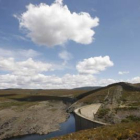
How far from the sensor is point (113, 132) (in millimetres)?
23422

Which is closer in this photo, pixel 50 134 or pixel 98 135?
pixel 98 135

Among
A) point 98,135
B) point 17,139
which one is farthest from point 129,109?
point 98,135

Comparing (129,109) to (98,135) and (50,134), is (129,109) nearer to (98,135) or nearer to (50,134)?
(50,134)

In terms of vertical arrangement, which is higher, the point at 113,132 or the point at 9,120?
the point at 113,132

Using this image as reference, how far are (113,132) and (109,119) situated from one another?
125 ft

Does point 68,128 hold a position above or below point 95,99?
below

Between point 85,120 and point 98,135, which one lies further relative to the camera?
point 85,120

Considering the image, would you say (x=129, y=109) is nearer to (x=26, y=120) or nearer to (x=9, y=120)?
(x=26, y=120)

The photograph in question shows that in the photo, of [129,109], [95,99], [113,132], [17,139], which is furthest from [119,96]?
[113,132]

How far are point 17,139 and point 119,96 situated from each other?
69.5 meters

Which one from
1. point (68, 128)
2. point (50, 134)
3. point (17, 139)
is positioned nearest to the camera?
point (17, 139)

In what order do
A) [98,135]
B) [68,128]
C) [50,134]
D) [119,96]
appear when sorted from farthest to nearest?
[119,96] < [68,128] < [50,134] < [98,135]

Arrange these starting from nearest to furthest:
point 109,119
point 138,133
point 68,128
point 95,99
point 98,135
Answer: point 138,133, point 98,135, point 109,119, point 68,128, point 95,99

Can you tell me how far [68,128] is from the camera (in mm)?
83625
